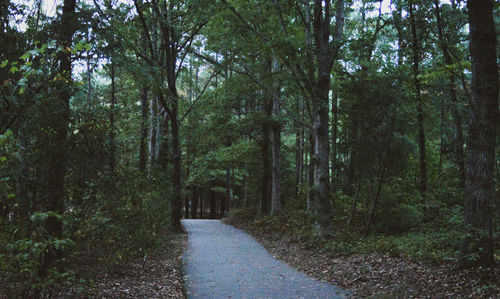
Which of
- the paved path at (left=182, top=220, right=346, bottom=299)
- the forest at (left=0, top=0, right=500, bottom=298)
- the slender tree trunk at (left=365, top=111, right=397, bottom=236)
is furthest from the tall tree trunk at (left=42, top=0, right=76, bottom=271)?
the slender tree trunk at (left=365, top=111, right=397, bottom=236)

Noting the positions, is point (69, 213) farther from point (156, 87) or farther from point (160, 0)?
point (160, 0)

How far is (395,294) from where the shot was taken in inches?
263

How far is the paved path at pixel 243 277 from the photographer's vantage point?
7320 mm

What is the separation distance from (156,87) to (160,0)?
24.1ft

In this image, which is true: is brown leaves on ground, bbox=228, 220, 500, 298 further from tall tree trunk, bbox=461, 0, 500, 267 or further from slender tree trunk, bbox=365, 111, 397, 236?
slender tree trunk, bbox=365, 111, 397, 236

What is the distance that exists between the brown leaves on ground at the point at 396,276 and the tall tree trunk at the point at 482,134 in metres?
0.51

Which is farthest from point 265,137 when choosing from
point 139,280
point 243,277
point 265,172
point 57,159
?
point 57,159

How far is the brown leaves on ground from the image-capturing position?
6270mm

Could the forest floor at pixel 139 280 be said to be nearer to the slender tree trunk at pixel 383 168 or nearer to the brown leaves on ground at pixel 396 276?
the brown leaves on ground at pixel 396 276

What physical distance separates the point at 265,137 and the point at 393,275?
13649 mm

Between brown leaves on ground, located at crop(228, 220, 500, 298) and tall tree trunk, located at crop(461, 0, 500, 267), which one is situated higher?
tall tree trunk, located at crop(461, 0, 500, 267)

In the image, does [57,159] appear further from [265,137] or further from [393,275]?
[265,137]

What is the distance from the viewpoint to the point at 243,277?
28.4 ft

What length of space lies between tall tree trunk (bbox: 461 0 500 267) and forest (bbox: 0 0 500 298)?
0.9 inches
